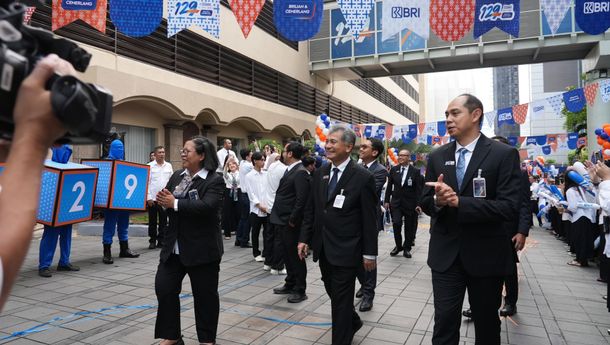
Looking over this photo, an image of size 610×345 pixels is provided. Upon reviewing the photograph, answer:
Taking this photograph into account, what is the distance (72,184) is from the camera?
628 cm

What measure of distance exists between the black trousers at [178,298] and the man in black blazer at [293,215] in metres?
1.68

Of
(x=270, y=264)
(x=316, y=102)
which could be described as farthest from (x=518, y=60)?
(x=270, y=264)

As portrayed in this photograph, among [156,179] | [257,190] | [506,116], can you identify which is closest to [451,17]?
[257,190]

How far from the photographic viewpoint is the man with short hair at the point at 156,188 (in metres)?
8.34

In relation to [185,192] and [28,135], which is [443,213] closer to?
[185,192]

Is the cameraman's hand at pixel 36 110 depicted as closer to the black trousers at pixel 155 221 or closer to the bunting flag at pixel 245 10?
the bunting flag at pixel 245 10

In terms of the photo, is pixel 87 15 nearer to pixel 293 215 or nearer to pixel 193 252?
pixel 293 215

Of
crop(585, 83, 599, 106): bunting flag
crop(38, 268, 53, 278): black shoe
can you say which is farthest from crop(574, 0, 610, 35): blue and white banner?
crop(38, 268, 53, 278): black shoe

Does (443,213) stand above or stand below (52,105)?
below

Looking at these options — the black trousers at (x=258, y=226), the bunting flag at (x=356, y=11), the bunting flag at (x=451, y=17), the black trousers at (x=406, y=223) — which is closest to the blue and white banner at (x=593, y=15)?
the bunting flag at (x=451, y=17)

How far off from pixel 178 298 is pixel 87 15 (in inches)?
259

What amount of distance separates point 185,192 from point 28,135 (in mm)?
2832

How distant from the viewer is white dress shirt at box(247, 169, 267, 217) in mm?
7119

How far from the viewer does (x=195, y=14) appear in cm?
789
